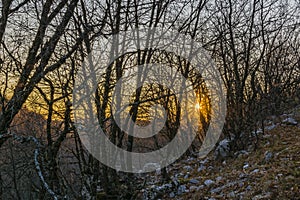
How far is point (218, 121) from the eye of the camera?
35.3 feet

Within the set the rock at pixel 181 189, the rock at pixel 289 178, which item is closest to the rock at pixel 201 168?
the rock at pixel 181 189

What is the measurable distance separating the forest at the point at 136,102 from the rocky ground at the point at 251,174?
0.10ft

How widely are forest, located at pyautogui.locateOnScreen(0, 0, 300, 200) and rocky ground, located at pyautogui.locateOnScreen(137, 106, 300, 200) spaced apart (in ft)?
0.10

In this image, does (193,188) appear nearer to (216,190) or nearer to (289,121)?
(216,190)

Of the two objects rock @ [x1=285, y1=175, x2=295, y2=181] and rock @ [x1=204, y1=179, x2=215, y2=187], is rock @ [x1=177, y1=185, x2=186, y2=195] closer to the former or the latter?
rock @ [x1=204, y1=179, x2=215, y2=187]

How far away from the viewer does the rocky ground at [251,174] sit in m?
4.67

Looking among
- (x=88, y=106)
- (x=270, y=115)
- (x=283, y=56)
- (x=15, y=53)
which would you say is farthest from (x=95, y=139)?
(x=283, y=56)

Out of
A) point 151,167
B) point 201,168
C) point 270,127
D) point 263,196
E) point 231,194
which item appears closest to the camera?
point 263,196

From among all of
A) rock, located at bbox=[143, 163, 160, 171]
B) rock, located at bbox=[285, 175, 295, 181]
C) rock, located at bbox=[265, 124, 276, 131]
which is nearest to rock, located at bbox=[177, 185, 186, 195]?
rock, located at bbox=[285, 175, 295, 181]

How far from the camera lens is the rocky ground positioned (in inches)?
184

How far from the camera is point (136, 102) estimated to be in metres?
2.92

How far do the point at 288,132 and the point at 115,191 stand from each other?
195 inches

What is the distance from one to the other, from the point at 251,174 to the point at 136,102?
370cm

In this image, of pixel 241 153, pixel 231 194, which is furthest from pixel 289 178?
pixel 241 153
